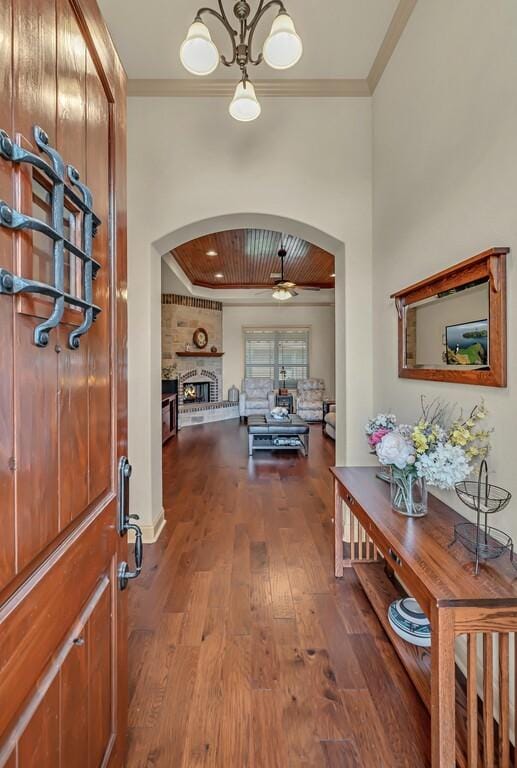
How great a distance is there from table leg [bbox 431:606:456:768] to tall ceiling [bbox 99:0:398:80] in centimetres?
318

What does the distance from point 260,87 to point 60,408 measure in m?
3.13

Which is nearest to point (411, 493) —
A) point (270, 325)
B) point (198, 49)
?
point (198, 49)

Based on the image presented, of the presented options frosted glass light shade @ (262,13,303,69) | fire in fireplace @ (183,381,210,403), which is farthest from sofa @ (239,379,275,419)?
frosted glass light shade @ (262,13,303,69)

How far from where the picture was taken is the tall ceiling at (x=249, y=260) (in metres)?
5.83

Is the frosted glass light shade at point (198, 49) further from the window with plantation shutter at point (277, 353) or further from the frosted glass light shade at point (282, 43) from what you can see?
the window with plantation shutter at point (277, 353)

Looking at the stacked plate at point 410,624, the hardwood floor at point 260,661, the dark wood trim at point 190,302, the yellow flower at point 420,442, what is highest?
the dark wood trim at point 190,302

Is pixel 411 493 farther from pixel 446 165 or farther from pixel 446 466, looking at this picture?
pixel 446 165

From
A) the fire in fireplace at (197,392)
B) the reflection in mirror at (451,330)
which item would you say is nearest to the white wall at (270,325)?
the fire in fireplace at (197,392)

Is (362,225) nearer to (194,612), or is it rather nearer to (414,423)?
(414,423)

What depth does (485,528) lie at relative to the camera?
1.38 meters

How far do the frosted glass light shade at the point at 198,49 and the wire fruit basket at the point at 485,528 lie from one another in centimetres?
223

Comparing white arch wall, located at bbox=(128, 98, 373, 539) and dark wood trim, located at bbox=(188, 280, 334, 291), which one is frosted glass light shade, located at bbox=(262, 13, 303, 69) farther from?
dark wood trim, located at bbox=(188, 280, 334, 291)

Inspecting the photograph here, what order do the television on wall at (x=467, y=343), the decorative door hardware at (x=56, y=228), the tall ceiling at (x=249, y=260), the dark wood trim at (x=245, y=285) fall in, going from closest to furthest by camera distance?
the decorative door hardware at (x=56, y=228), the television on wall at (x=467, y=343), the tall ceiling at (x=249, y=260), the dark wood trim at (x=245, y=285)

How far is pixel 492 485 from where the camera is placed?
1496 millimetres
